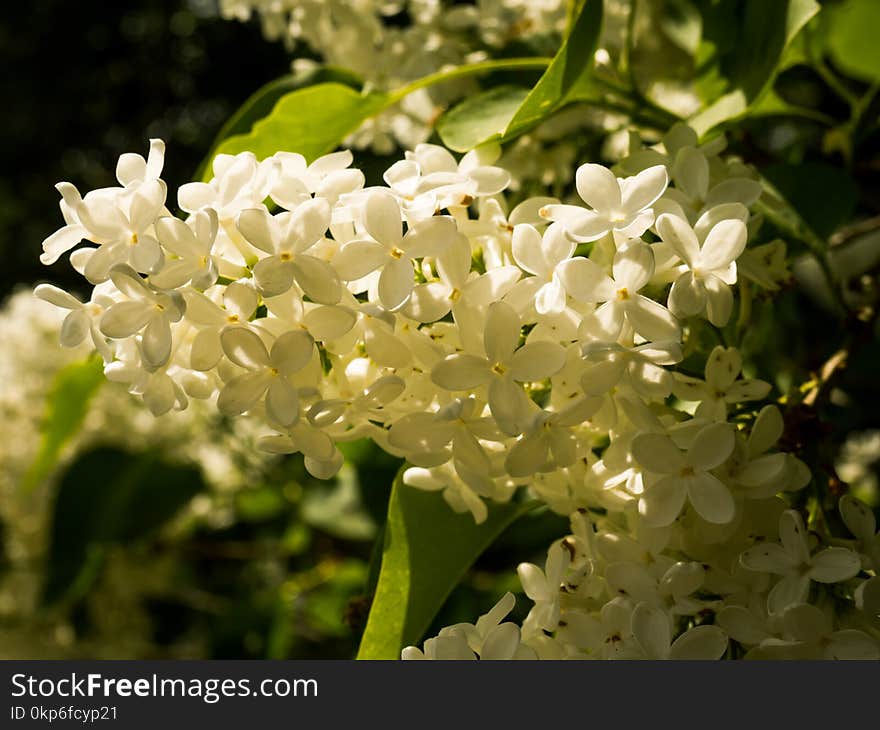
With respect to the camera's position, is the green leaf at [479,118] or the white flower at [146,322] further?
the green leaf at [479,118]

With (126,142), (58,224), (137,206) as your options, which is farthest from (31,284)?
(137,206)

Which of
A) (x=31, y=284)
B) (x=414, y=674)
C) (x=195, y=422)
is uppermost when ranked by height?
(x=414, y=674)

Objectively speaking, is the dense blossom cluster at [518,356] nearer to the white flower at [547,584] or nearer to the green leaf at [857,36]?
the white flower at [547,584]

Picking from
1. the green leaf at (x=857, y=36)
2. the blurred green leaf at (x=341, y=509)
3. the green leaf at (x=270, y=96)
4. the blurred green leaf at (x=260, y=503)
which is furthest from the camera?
the blurred green leaf at (x=260, y=503)

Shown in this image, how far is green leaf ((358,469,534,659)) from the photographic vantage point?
2.20ft

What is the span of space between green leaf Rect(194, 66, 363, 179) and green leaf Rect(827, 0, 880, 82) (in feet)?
1.79

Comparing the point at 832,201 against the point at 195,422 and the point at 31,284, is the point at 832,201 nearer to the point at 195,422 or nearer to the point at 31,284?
the point at 195,422

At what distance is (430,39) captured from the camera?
97 cm

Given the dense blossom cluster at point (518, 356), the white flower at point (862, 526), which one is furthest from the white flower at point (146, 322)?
the white flower at point (862, 526)

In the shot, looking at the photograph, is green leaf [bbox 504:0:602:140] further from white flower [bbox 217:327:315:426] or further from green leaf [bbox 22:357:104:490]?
green leaf [bbox 22:357:104:490]

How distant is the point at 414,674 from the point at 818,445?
268 millimetres

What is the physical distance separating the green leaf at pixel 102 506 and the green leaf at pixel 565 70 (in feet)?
3.26

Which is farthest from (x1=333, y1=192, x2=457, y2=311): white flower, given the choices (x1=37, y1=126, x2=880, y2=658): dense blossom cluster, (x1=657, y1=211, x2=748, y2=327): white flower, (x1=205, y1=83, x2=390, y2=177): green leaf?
(x1=205, y1=83, x2=390, y2=177): green leaf

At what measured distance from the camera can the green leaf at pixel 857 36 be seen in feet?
3.60
